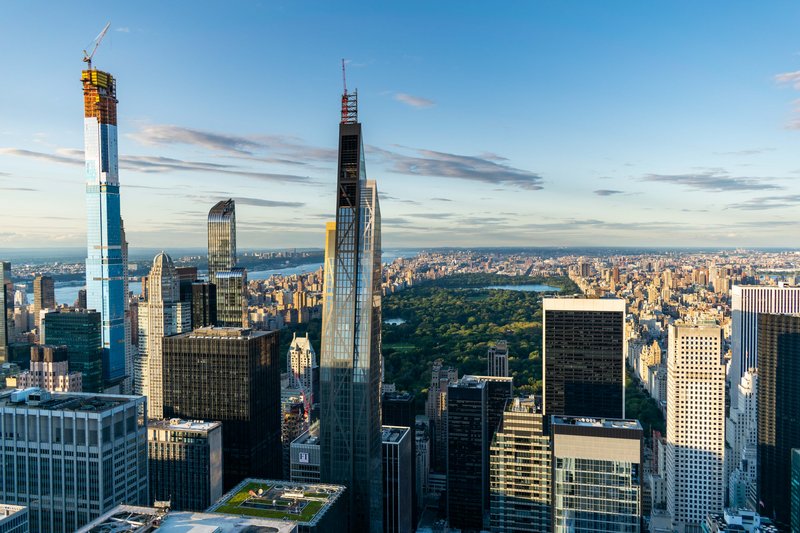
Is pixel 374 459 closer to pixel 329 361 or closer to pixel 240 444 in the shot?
pixel 329 361

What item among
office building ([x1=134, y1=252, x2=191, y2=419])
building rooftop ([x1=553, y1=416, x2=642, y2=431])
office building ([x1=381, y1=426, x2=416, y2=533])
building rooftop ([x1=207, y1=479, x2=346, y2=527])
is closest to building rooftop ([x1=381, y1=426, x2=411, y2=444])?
office building ([x1=381, y1=426, x2=416, y2=533])

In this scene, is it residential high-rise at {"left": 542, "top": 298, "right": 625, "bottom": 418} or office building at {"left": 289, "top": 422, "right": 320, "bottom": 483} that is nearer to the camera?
office building at {"left": 289, "top": 422, "right": 320, "bottom": 483}

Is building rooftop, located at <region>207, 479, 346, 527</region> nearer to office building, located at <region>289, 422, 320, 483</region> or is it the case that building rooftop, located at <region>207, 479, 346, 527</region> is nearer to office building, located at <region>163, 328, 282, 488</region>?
office building, located at <region>289, 422, 320, 483</region>

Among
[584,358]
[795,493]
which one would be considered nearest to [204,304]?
[584,358]

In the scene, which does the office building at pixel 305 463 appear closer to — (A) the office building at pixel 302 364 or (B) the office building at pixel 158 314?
(A) the office building at pixel 302 364

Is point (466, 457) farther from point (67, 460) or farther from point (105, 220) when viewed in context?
point (105, 220)

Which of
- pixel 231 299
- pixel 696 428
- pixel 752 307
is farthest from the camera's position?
pixel 752 307

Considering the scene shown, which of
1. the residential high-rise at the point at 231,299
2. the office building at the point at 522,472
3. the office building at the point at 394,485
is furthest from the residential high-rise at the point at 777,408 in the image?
the residential high-rise at the point at 231,299
